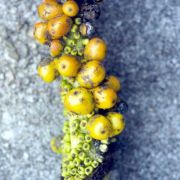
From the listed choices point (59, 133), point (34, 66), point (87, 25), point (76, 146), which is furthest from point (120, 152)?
point (87, 25)

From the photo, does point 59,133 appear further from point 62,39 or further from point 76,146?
point 62,39

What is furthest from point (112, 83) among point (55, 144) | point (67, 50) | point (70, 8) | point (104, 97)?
point (55, 144)

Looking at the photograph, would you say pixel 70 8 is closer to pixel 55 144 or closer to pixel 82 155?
pixel 82 155

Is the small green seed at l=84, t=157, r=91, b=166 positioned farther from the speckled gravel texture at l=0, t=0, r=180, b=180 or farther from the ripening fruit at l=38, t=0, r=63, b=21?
the ripening fruit at l=38, t=0, r=63, b=21

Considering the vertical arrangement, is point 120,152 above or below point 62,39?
below

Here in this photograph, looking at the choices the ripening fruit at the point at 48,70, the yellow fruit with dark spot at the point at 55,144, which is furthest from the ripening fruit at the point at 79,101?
the yellow fruit with dark spot at the point at 55,144

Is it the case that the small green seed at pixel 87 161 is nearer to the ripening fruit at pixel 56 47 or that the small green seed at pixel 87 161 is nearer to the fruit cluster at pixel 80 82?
the fruit cluster at pixel 80 82

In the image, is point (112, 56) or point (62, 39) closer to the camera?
point (62, 39)
